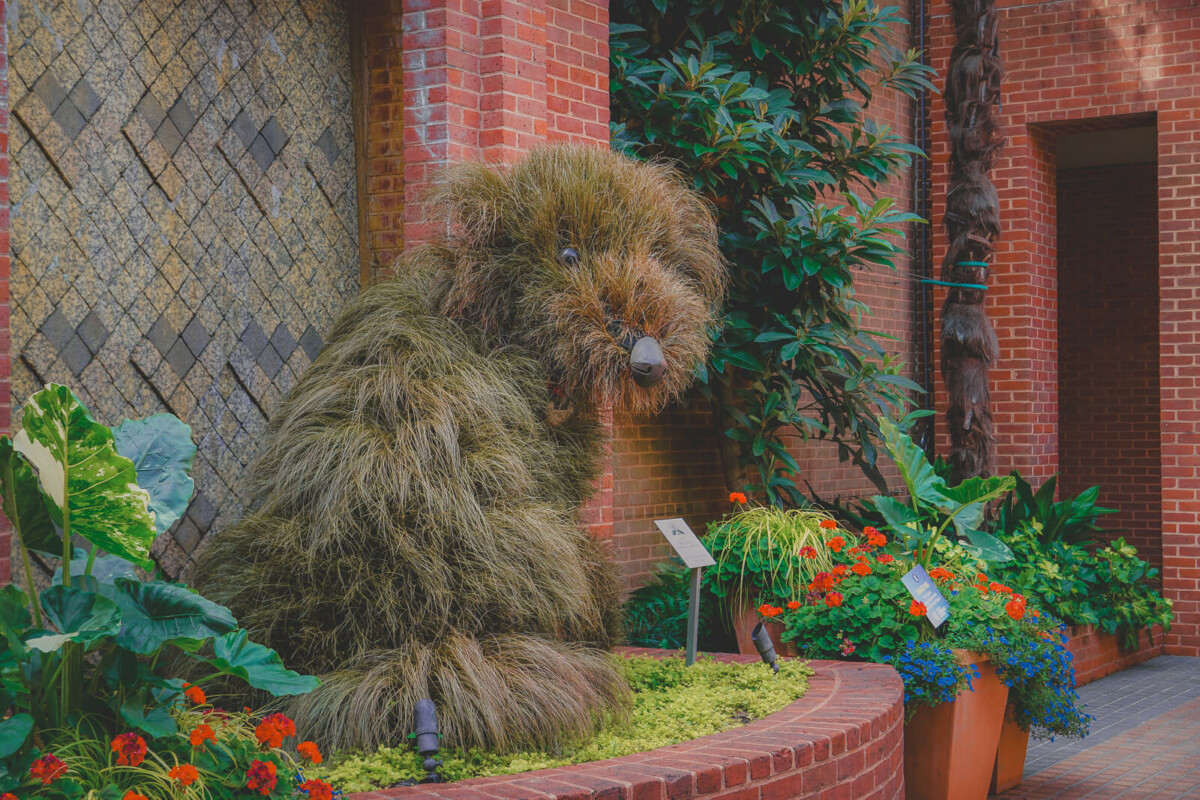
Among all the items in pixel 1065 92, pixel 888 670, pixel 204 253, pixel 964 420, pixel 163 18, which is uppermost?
pixel 1065 92

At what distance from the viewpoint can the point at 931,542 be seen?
5793 millimetres

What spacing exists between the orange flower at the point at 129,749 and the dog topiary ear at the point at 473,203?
6.15ft

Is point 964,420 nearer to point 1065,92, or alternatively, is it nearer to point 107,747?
point 1065,92

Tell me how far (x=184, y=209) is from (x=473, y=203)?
1.31 m

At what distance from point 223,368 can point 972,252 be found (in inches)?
208

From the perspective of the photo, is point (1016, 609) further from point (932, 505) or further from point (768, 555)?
point (768, 555)

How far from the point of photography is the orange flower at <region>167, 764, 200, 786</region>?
8.54 ft

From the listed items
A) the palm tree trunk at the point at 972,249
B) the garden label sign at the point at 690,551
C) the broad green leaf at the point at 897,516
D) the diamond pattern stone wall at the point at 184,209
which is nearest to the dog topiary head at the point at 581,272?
the garden label sign at the point at 690,551

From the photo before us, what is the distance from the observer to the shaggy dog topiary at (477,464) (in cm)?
349

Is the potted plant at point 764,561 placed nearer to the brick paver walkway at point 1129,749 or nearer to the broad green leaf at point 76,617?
the brick paver walkway at point 1129,749

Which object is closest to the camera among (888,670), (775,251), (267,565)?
(267,565)

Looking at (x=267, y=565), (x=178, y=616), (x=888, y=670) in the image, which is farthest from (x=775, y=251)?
(x=178, y=616)

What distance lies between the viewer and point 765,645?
4.97 meters

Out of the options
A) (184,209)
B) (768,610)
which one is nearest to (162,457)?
(184,209)
